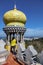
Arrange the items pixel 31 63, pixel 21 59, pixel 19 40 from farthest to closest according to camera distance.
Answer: pixel 19 40 → pixel 21 59 → pixel 31 63

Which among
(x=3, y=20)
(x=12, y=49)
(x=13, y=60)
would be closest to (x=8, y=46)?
(x=12, y=49)

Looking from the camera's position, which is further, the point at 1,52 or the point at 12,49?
the point at 12,49

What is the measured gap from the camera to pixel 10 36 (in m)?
20.7

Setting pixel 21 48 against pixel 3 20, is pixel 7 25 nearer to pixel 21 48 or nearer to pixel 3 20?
pixel 3 20

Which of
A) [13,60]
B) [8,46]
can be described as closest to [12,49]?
[8,46]

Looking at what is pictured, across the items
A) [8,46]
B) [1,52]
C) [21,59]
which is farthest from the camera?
[8,46]

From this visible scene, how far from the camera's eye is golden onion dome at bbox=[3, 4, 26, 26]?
20203 millimetres

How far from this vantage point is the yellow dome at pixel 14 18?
20203 millimetres

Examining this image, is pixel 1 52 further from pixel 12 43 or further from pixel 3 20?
pixel 3 20

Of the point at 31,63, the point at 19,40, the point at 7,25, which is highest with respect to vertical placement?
the point at 7,25

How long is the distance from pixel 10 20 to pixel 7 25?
22.8 inches

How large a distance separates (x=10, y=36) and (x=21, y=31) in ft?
4.80

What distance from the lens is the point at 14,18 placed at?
20250mm

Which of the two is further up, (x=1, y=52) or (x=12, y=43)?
(x=12, y=43)
